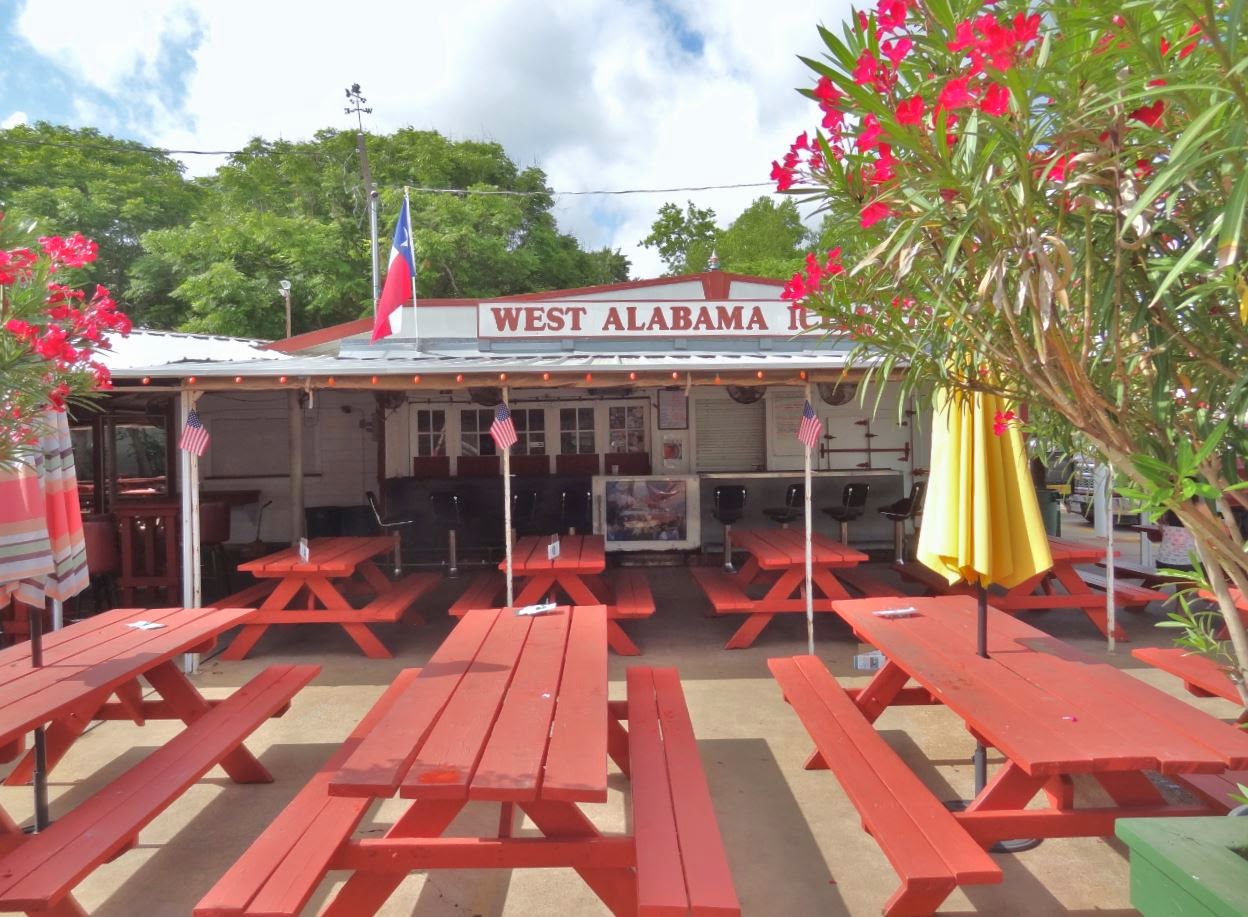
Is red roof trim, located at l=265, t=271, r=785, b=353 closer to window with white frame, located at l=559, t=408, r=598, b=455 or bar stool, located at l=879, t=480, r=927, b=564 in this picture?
window with white frame, located at l=559, t=408, r=598, b=455

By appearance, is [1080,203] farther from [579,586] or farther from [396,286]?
[396,286]

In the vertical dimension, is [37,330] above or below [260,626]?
above

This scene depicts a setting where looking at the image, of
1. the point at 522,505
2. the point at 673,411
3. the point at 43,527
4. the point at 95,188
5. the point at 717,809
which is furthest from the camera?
the point at 95,188

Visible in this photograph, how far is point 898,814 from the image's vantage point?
2744 mm

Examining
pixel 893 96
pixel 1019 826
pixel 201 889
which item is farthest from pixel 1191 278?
pixel 201 889

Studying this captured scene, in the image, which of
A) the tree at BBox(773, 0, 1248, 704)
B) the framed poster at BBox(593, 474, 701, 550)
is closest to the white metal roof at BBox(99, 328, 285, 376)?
the framed poster at BBox(593, 474, 701, 550)

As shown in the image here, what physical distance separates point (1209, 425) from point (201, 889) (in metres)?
3.80

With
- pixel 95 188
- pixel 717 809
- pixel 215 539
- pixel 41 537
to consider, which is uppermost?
pixel 95 188

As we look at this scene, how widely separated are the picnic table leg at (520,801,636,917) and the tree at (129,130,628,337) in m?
19.9

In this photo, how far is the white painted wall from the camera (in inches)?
413

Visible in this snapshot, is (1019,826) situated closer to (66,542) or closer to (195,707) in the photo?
(195,707)

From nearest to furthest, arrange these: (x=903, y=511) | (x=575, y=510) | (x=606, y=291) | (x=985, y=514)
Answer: (x=985, y=514) < (x=903, y=511) < (x=575, y=510) < (x=606, y=291)

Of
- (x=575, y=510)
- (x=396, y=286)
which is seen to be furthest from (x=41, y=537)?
(x=575, y=510)

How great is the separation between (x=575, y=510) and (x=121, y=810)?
7.25 meters
